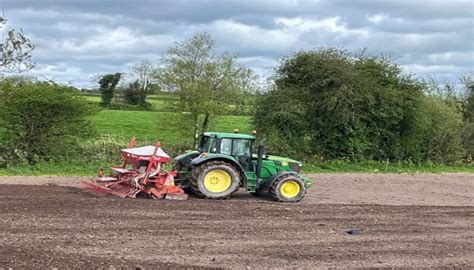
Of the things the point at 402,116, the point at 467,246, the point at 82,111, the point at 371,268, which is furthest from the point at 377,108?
the point at 371,268

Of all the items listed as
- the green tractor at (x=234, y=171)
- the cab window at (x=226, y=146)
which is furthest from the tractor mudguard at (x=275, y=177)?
the cab window at (x=226, y=146)

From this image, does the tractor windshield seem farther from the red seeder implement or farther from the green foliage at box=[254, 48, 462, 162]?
the green foliage at box=[254, 48, 462, 162]

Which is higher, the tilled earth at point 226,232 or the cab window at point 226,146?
the cab window at point 226,146

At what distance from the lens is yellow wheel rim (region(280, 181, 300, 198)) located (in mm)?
Result: 14547

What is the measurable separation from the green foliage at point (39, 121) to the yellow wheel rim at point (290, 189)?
809 cm

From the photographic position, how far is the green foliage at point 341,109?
77.7 ft

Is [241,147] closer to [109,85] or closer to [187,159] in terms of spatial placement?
[187,159]

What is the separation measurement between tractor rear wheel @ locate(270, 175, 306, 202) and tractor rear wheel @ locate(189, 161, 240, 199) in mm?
914

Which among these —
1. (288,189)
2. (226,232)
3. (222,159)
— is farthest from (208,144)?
(226,232)

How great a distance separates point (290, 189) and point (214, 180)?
1.77 metres

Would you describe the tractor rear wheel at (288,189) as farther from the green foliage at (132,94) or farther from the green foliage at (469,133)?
the green foliage at (132,94)

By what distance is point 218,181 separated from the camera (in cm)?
1416

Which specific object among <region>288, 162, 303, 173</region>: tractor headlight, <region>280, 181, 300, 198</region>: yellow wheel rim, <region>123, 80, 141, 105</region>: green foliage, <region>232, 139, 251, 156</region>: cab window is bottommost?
<region>280, 181, 300, 198</region>: yellow wheel rim

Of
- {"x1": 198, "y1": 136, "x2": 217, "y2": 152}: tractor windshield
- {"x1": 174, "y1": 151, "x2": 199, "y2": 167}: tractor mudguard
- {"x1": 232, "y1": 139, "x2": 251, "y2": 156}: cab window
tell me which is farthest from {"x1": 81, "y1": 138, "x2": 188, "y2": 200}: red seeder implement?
{"x1": 232, "y1": 139, "x2": 251, "y2": 156}: cab window
